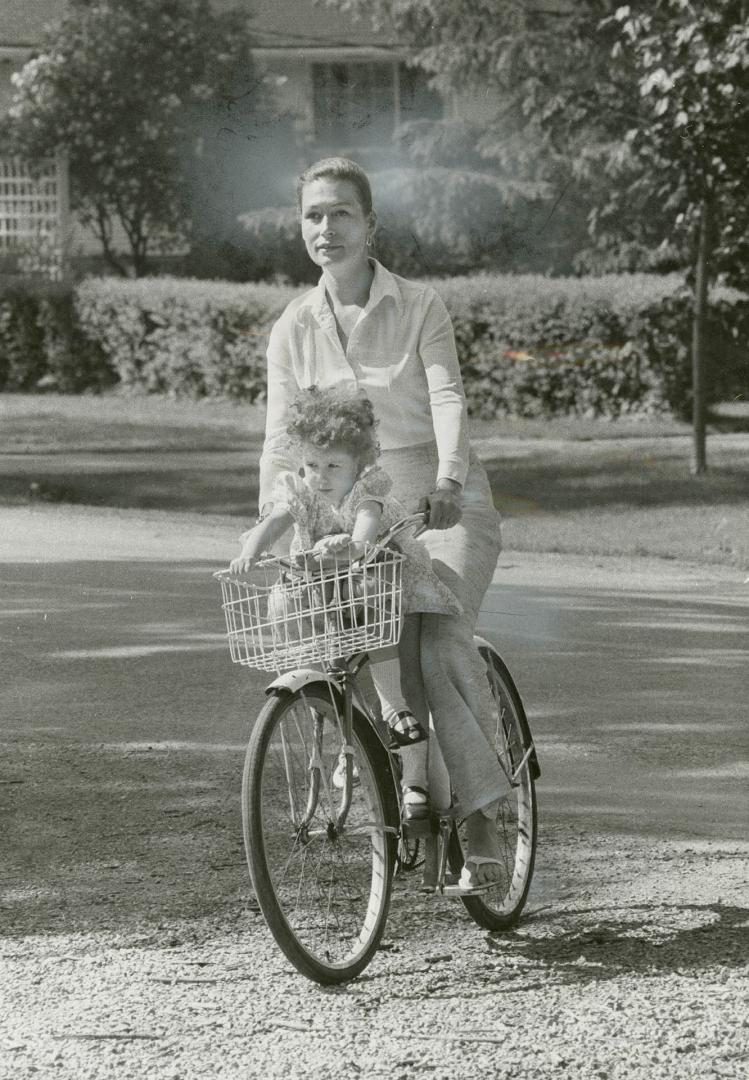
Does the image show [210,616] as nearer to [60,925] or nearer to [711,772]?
[711,772]

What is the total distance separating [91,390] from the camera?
22859 mm

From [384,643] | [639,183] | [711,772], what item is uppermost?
[639,183]

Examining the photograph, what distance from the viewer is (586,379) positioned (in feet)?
61.3

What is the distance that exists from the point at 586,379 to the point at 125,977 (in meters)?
14.8

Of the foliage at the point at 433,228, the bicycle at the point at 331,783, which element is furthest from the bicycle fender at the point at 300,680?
the foliage at the point at 433,228

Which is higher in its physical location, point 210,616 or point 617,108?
point 617,108

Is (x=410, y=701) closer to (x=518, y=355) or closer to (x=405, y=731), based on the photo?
(x=405, y=731)

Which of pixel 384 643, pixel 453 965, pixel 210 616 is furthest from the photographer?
pixel 210 616

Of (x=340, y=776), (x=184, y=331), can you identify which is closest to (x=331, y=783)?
(x=340, y=776)

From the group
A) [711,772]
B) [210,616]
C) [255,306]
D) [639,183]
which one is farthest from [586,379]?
[711,772]

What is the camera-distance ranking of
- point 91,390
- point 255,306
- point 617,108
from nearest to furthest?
point 617,108 → point 255,306 → point 91,390

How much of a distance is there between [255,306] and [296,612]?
1695 cm

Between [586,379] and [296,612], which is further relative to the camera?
[586,379]

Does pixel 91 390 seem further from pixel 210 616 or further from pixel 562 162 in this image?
pixel 210 616
